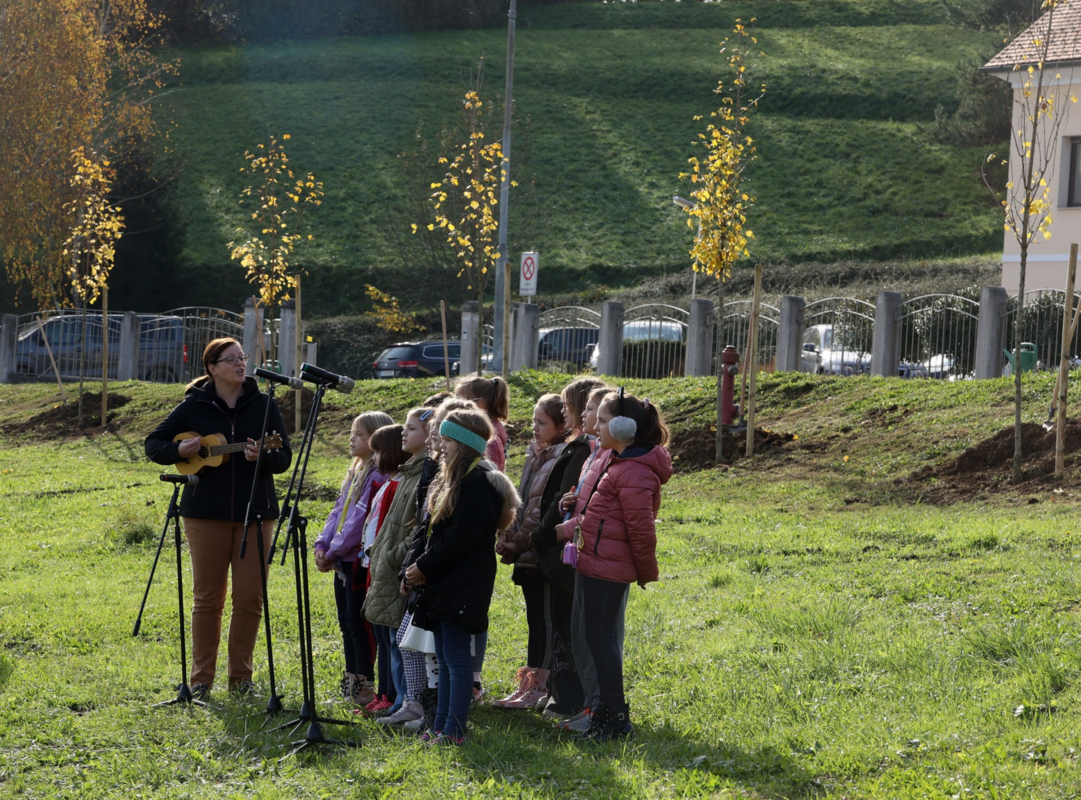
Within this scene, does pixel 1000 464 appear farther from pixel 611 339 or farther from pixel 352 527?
pixel 611 339

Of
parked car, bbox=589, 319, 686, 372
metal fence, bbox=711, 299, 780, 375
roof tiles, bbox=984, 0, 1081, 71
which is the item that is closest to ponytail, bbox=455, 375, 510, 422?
metal fence, bbox=711, 299, 780, 375

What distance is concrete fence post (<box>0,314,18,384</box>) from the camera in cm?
3088

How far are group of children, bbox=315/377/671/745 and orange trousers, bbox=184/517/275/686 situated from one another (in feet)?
1.46

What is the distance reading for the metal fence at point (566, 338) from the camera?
79.7ft

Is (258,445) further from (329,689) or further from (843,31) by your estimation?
(843,31)

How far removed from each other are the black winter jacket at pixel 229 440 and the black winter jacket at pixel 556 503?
4.71 feet

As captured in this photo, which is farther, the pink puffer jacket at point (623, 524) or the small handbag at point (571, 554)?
the small handbag at point (571, 554)

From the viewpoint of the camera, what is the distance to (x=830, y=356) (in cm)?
2128

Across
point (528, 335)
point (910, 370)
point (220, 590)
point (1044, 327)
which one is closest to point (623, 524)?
point (220, 590)

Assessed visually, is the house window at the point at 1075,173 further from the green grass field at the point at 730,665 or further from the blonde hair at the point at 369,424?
the blonde hair at the point at 369,424

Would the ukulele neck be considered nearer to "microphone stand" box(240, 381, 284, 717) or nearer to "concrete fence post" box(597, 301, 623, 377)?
"microphone stand" box(240, 381, 284, 717)

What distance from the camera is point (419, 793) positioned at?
16.7 ft

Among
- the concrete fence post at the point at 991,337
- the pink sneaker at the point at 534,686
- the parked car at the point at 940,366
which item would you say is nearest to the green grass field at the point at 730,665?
the pink sneaker at the point at 534,686

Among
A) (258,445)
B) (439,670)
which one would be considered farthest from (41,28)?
(439,670)
